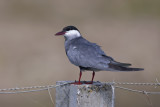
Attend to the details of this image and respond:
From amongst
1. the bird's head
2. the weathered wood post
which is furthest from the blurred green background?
the weathered wood post

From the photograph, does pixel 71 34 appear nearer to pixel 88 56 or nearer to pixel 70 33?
pixel 70 33

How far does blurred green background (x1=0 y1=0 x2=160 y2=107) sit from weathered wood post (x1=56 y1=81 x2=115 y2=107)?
6516 mm

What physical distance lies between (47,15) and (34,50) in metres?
4.59

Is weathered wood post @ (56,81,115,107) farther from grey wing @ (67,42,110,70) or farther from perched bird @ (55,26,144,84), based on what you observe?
grey wing @ (67,42,110,70)

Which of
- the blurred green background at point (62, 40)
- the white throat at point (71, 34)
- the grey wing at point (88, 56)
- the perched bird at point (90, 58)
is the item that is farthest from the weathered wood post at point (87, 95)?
the blurred green background at point (62, 40)

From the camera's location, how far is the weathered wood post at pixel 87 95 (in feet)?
17.3

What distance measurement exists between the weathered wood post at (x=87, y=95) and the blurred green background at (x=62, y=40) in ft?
21.4

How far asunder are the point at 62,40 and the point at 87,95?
1189 centimetres

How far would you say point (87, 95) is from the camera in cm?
530

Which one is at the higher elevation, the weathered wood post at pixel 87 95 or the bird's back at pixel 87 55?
the bird's back at pixel 87 55

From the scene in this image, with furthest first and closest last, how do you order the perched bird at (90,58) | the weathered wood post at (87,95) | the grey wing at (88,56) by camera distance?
the grey wing at (88,56) < the perched bird at (90,58) < the weathered wood post at (87,95)

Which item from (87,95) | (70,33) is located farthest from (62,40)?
(87,95)

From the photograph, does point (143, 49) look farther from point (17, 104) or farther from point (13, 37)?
point (17, 104)

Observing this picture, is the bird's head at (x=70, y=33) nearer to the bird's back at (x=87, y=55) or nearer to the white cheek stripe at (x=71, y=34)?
the white cheek stripe at (x=71, y=34)
